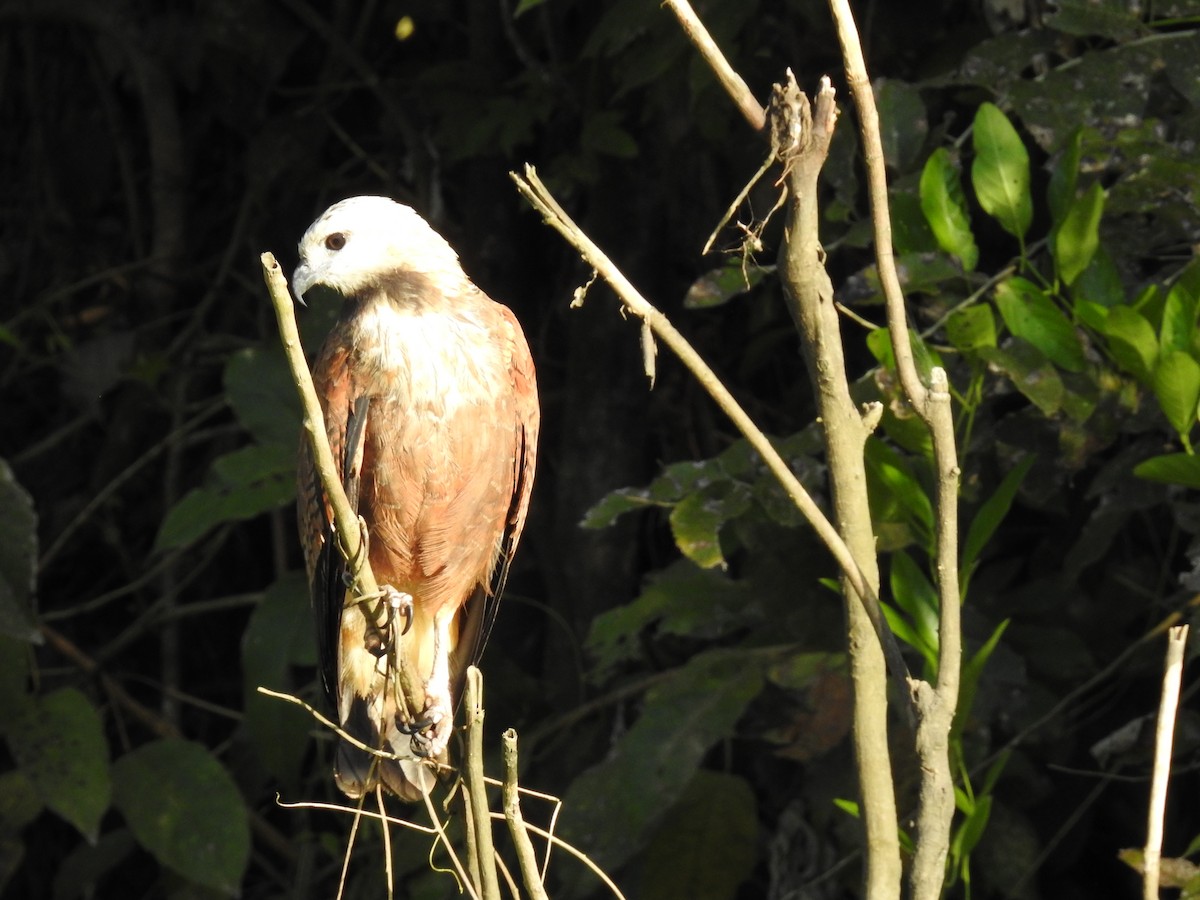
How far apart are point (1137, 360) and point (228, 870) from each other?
2293 mm

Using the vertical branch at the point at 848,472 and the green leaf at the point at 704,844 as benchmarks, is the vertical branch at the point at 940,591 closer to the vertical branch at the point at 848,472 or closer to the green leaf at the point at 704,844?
the vertical branch at the point at 848,472

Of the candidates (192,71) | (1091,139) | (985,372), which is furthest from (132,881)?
(1091,139)

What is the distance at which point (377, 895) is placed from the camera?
11.7ft

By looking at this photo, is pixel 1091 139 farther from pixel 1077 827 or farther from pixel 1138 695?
pixel 1077 827

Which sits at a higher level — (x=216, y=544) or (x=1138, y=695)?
(x=216, y=544)

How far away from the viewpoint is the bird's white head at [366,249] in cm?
279

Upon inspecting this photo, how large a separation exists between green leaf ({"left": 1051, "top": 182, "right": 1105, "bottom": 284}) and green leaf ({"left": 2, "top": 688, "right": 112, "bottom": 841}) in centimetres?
234

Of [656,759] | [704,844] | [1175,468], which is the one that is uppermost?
[1175,468]

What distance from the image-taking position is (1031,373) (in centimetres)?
231

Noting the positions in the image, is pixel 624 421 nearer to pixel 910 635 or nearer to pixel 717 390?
pixel 910 635

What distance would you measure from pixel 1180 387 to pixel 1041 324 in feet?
0.91

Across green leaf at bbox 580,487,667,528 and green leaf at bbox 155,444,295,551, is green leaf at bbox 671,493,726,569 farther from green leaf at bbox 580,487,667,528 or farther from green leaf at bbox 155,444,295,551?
green leaf at bbox 155,444,295,551

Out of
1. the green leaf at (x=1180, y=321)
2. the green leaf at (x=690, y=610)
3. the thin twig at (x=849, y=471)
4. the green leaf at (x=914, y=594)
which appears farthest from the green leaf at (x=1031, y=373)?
the green leaf at (x=690, y=610)

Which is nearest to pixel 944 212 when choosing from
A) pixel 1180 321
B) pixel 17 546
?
pixel 1180 321
